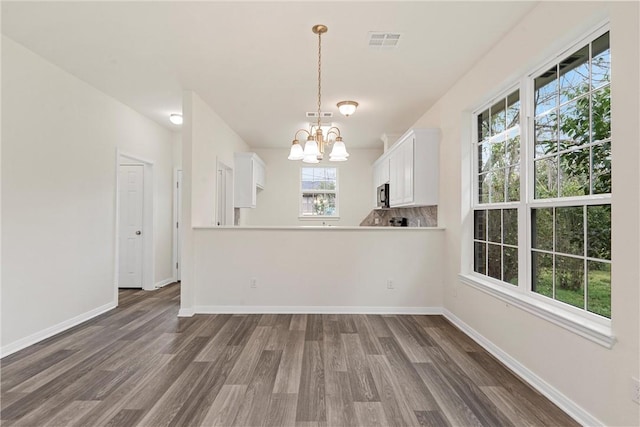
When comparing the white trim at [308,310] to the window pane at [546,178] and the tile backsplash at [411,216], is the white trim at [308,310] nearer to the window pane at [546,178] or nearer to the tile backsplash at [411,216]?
the tile backsplash at [411,216]

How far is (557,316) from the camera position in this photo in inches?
84.4

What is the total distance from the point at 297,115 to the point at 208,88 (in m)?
1.44

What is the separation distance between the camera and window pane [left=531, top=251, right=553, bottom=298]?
2436 millimetres

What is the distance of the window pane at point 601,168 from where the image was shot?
1953mm

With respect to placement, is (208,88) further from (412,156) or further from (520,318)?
(520,318)

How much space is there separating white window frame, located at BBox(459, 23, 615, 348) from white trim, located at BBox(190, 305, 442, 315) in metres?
0.81

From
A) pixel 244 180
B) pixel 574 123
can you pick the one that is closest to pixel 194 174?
pixel 244 180

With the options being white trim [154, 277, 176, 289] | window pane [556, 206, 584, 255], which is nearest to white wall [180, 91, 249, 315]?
white trim [154, 277, 176, 289]

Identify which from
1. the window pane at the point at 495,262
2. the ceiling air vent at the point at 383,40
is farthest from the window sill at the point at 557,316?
the ceiling air vent at the point at 383,40

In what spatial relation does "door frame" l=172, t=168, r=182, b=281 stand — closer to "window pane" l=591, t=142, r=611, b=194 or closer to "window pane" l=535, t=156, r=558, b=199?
"window pane" l=535, t=156, r=558, b=199

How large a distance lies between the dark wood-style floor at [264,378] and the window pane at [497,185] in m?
1.35

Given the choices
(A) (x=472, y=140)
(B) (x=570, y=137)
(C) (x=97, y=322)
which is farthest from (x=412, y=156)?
(C) (x=97, y=322)

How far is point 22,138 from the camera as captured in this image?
3062 millimetres

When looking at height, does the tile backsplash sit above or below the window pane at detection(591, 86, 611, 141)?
below
